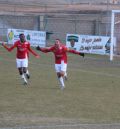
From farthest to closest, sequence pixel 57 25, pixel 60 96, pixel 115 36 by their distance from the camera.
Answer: pixel 57 25 → pixel 115 36 → pixel 60 96

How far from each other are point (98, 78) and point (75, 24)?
1022 inches

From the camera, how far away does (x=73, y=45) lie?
4447 cm

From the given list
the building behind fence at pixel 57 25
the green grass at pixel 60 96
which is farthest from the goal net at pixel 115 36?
the building behind fence at pixel 57 25

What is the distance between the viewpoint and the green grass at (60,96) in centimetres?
1570

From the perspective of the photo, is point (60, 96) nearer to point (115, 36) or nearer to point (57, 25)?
point (115, 36)

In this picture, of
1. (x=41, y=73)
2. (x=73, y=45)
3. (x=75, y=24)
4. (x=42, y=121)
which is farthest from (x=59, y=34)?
(x=42, y=121)

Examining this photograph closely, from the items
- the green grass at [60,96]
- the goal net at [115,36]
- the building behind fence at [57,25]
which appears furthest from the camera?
the building behind fence at [57,25]

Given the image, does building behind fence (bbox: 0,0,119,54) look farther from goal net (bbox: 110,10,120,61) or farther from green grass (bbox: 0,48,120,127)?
green grass (bbox: 0,48,120,127)

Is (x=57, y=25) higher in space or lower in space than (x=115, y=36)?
higher

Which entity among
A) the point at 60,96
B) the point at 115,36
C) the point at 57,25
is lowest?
the point at 60,96

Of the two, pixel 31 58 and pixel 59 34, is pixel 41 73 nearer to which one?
pixel 31 58

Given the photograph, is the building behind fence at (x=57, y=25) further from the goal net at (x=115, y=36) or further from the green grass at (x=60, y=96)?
the green grass at (x=60, y=96)

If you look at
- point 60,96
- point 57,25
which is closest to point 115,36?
point 57,25

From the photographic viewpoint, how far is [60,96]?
20.3m
